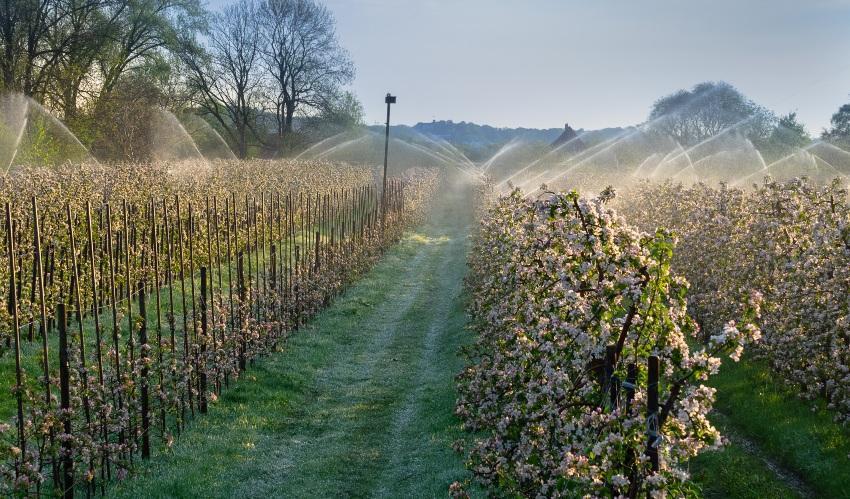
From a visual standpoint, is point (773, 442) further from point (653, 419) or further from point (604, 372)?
point (653, 419)

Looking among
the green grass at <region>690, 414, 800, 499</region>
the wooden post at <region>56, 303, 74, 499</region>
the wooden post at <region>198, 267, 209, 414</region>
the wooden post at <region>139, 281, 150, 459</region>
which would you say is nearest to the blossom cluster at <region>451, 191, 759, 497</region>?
the green grass at <region>690, 414, 800, 499</region>

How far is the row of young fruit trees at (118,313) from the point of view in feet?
25.1

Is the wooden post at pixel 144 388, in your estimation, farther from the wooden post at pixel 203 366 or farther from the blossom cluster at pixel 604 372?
the blossom cluster at pixel 604 372

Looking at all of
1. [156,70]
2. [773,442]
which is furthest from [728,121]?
[773,442]

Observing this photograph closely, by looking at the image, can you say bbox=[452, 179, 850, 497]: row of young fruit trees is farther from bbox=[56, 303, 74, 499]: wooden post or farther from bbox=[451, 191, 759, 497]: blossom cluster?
bbox=[56, 303, 74, 499]: wooden post

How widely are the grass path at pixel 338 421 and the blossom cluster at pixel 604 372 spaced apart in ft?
9.42

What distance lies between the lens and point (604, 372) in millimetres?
5355

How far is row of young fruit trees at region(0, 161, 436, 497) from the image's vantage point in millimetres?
7645

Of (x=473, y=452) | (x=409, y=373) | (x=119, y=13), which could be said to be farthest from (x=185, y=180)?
(x=119, y=13)

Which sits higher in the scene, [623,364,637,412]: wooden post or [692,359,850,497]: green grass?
[623,364,637,412]: wooden post

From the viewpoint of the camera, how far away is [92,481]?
25.9 feet

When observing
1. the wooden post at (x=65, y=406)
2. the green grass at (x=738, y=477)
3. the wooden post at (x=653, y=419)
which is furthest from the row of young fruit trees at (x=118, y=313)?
the green grass at (x=738, y=477)

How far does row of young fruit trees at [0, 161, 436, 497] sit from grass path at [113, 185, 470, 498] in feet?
1.41

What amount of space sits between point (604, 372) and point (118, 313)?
1019 cm
